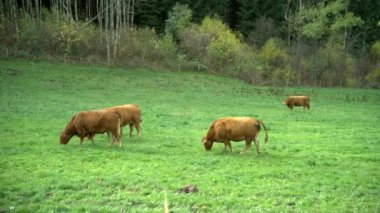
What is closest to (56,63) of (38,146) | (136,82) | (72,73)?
(72,73)

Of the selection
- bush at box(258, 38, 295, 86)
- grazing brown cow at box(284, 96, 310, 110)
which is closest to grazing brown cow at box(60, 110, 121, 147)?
grazing brown cow at box(284, 96, 310, 110)

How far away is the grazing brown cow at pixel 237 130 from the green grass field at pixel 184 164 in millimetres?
571

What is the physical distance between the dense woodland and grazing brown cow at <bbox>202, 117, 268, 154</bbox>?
38.9m

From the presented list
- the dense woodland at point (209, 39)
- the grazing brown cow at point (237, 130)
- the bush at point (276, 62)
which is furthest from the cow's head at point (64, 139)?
the bush at point (276, 62)

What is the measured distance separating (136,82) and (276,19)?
39204mm

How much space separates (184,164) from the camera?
14578 millimetres

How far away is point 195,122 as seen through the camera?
85.6ft

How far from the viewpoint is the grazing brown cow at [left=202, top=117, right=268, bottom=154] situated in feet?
53.1

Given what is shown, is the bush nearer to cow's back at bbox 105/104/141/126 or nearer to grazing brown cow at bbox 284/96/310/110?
grazing brown cow at bbox 284/96/310/110

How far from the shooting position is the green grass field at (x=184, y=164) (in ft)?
34.6

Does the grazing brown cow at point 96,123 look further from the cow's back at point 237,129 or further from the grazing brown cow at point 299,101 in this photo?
the grazing brown cow at point 299,101

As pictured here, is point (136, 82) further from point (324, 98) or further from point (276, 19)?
point (276, 19)

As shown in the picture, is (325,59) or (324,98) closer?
(324,98)

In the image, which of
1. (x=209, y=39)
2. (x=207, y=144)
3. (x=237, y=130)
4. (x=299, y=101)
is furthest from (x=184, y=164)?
(x=209, y=39)
